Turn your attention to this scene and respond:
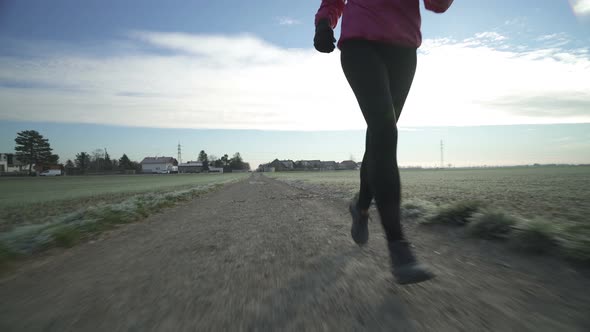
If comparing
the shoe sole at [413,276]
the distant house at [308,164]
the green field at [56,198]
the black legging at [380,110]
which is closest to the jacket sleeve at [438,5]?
the black legging at [380,110]

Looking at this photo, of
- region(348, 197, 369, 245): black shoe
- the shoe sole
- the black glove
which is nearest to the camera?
the shoe sole

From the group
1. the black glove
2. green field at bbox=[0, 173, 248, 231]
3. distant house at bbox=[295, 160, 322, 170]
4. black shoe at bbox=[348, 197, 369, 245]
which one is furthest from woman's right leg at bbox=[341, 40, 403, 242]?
distant house at bbox=[295, 160, 322, 170]

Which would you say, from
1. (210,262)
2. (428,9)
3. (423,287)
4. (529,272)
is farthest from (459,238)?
(210,262)

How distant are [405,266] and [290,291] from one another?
0.60 m

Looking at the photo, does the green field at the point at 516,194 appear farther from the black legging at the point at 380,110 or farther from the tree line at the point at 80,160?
the tree line at the point at 80,160

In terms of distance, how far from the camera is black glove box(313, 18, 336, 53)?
2.09m

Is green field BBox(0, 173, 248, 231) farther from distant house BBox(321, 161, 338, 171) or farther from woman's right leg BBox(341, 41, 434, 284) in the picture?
distant house BBox(321, 161, 338, 171)

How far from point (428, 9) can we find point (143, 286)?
2.42 m

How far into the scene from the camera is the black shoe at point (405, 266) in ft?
4.67

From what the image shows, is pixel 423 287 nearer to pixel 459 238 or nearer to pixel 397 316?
pixel 397 316

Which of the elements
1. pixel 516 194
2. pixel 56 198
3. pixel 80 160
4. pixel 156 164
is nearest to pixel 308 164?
pixel 156 164

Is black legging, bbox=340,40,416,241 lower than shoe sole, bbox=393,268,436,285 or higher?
higher

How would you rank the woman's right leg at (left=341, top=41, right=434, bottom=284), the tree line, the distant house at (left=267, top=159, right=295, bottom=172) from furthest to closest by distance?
the distant house at (left=267, top=159, right=295, bottom=172) < the tree line < the woman's right leg at (left=341, top=41, right=434, bottom=284)

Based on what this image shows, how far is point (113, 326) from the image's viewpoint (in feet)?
3.84
